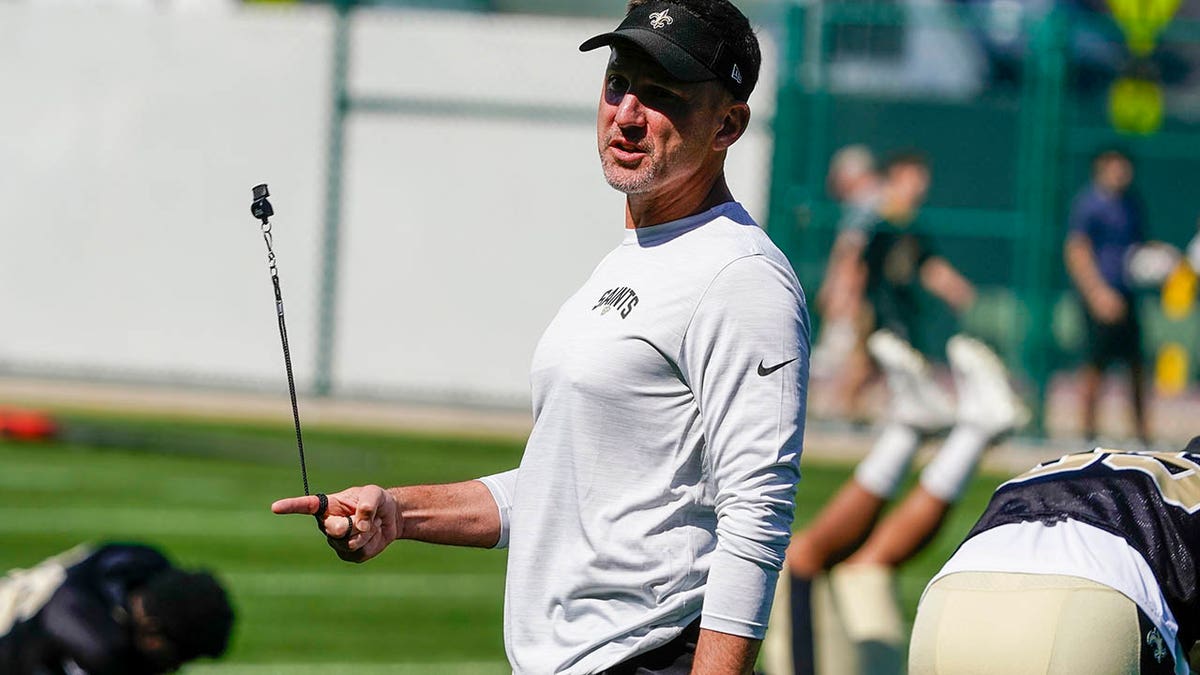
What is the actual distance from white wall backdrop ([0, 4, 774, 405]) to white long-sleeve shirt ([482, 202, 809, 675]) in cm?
1401

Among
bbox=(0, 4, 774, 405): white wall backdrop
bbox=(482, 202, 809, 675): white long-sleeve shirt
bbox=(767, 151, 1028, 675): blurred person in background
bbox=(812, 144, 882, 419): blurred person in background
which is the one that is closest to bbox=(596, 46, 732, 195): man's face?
bbox=(482, 202, 809, 675): white long-sleeve shirt

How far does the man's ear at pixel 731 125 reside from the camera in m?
3.79

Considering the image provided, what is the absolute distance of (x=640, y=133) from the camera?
3.73 metres

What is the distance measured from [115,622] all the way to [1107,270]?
12.7 meters

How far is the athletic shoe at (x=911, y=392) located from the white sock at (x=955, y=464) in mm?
192

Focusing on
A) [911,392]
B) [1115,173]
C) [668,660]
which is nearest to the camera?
[668,660]

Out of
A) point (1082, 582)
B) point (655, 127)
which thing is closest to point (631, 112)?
point (655, 127)

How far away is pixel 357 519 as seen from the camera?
12.2 feet

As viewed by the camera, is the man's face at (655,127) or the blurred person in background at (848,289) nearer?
the man's face at (655,127)

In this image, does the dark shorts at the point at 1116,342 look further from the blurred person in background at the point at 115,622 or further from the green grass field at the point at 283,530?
the blurred person in background at the point at 115,622

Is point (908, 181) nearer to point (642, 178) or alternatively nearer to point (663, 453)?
point (642, 178)

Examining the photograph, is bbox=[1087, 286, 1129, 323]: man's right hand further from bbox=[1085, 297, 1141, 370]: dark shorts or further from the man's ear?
the man's ear

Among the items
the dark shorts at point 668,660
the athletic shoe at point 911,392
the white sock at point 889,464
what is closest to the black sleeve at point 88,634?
the dark shorts at point 668,660

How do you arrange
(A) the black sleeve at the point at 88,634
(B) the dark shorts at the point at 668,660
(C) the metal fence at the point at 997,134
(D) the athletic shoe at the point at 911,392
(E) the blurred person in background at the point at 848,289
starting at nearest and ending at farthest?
1. (B) the dark shorts at the point at 668,660
2. (A) the black sleeve at the point at 88,634
3. (D) the athletic shoe at the point at 911,392
4. (E) the blurred person in background at the point at 848,289
5. (C) the metal fence at the point at 997,134
